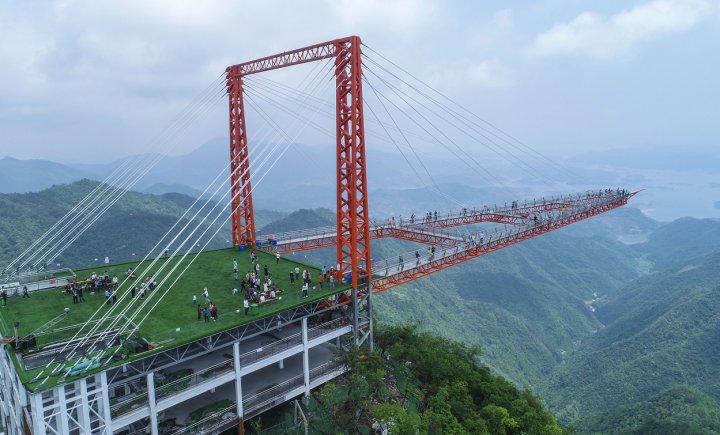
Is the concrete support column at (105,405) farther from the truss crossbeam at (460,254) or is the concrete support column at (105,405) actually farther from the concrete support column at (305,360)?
the truss crossbeam at (460,254)

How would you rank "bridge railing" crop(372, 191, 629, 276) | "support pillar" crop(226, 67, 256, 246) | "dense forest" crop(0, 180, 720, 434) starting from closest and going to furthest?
"bridge railing" crop(372, 191, 629, 276)
"support pillar" crop(226, 67, 256, 246)
"dense forest" crop(0, 180, 720, 434)

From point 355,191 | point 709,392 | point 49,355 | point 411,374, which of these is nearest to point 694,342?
point 709,392

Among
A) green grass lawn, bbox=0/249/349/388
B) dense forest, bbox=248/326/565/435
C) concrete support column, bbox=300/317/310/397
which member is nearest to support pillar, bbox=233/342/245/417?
dense forest, bbox=248/326/565/435

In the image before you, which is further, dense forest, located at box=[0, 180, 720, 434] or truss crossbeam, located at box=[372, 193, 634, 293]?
dense forest, located at box=[0, 180, 720, 434]

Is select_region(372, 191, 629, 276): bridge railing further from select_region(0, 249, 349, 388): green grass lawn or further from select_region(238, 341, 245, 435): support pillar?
select_region(238, 341, 245, 435): support pillar

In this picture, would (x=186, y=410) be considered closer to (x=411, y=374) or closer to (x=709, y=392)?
(x=411, y=374)

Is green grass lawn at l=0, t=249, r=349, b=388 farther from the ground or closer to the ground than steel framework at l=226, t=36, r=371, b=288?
closer to the ground
